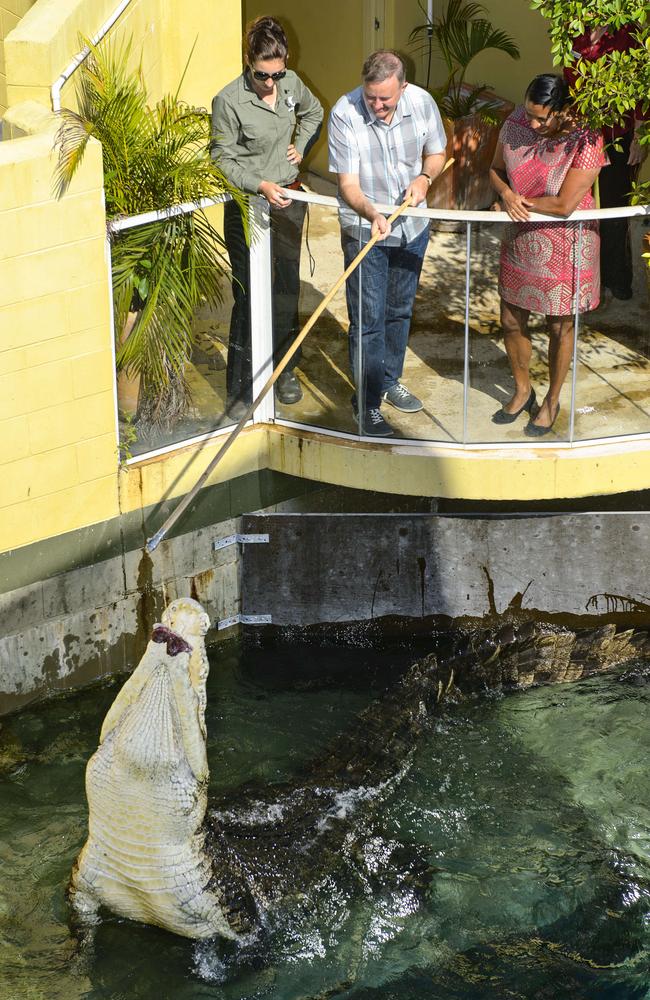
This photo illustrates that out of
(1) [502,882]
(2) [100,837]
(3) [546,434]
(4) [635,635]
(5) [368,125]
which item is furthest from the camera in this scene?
(4) [635,635]

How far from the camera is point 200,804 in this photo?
573 cm

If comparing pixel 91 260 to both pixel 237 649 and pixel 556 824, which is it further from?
pixel 556 824

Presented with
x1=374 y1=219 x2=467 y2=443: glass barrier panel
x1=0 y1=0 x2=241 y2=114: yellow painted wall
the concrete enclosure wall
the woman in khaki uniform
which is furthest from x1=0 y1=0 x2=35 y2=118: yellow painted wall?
x1=374 y1=219 x2=467 y2=443: glass barrier panel

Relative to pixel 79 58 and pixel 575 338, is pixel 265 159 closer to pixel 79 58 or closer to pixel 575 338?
pixel 79 58

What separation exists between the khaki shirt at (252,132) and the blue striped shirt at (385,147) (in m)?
0.34

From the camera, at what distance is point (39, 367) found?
6.87 metres

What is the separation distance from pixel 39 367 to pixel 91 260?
1.93 ft

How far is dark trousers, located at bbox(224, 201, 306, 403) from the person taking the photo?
7.32 metres

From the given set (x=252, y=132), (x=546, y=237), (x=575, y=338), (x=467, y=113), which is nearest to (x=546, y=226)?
(x=546, y=237)

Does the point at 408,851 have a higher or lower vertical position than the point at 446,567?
lower

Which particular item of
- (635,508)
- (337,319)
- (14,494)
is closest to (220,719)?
(14,494)

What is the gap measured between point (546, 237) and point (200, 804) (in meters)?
3.37

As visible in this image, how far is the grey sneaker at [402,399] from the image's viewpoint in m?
7.60

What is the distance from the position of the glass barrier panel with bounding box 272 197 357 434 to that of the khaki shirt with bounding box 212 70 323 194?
0.24m
